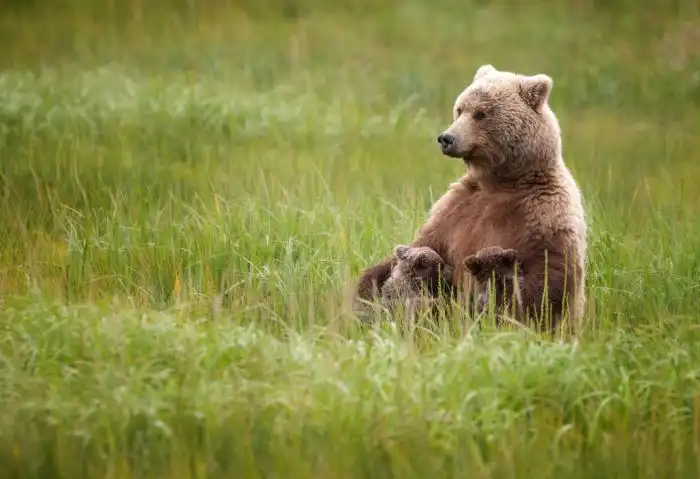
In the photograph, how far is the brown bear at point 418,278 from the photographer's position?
5273 mm

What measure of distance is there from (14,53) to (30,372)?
9.85m

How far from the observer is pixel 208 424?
3.91 metres

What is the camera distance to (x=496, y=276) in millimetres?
5055

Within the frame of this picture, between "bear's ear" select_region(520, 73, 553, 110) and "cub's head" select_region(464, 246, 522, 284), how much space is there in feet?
2.56

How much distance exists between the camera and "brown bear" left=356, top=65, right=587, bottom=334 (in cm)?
500

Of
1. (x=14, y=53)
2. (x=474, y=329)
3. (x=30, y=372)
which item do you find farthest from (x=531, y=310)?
(x=14, y=53)

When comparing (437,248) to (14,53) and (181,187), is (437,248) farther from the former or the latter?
(14,53)

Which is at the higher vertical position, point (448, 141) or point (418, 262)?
point (448, 141)

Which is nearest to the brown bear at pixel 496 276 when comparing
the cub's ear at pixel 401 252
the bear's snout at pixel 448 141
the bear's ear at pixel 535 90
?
the cub's ear at pixel 401 252

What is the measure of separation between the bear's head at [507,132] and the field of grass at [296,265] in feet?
2.65

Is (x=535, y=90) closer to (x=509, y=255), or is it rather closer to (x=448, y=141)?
(x=448, y=141)

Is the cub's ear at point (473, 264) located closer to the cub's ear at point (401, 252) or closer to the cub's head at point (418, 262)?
the cub's head at point (418, 262)

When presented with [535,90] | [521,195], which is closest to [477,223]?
[521,195]

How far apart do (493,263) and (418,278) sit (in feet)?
1.47
